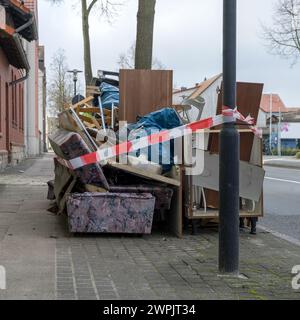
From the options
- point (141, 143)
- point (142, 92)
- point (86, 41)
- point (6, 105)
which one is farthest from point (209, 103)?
point (86, 41)

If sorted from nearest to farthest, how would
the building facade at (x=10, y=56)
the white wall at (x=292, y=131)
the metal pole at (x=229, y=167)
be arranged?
the metal pole at (x=229, y=167), the building facade at (x=10, y=56), the white wall at (x=292, y=131)

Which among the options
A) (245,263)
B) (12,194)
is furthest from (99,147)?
(12,194)

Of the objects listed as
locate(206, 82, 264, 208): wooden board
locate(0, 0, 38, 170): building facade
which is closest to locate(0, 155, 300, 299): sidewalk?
locate(206, 82, 264, 208): wooden board

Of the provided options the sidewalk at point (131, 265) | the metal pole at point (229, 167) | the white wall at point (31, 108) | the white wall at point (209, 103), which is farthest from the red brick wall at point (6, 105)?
the metal pole at point (229, 167)

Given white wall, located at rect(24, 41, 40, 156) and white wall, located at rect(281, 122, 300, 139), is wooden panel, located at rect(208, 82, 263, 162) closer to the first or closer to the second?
white wall, located at rect(24, 41, 40, 156)

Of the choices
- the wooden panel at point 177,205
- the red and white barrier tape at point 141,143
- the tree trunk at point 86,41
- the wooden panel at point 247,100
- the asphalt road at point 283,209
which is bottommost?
the asphalt road at point 283,209

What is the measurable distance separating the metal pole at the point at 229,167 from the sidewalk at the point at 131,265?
0.81 ft

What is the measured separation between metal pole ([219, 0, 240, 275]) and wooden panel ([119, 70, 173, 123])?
370cm

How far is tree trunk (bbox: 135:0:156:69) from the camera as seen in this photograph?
1251 cm

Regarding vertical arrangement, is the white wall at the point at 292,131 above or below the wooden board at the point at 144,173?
above

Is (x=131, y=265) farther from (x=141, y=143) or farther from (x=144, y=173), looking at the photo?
(x=141, y=143)

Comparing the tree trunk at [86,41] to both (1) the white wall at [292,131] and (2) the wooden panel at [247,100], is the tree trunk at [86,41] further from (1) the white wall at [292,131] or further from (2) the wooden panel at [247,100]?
(1) the white wall at [292,131]

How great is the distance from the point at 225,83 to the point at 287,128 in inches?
3212

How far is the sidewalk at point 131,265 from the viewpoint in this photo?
16.1 ft
